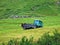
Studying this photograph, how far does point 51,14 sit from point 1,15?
964 inches

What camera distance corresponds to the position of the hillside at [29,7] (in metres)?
153

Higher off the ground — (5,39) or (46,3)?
(5,39)

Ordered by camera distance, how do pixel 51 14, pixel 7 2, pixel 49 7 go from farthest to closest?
pixel 7 2, pixel 49 7, pixel 51 14

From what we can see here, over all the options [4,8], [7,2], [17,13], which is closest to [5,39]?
[17,13]

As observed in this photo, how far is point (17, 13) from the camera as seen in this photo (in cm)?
15175

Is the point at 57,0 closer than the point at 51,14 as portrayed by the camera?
No

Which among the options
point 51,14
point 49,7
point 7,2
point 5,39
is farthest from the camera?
point 7,2

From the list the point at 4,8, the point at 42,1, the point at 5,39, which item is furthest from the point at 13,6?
the point at 5,39

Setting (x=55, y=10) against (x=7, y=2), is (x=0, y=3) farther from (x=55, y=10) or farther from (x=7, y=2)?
(x=55, y=10)

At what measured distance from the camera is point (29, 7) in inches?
6334

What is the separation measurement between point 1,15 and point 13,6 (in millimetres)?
15116

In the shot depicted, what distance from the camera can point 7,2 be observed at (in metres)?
172

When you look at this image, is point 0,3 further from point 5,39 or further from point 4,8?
point 5,39

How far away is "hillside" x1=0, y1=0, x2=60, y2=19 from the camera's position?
6014 inches
